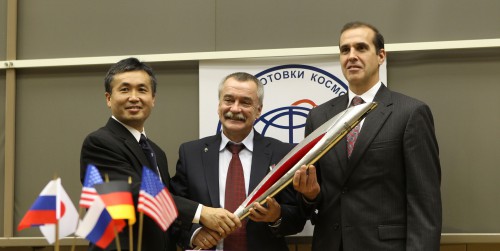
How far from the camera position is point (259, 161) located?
316 cm

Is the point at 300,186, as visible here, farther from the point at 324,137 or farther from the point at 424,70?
the point at 424,70

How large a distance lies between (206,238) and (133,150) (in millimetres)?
534

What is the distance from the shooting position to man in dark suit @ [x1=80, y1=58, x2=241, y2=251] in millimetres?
2721

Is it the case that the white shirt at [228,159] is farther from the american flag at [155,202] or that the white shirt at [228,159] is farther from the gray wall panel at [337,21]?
the american flag at [155,202]

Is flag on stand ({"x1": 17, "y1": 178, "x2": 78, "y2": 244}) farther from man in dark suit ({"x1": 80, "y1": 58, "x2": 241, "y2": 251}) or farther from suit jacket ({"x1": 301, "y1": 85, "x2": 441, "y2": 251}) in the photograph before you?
suit jacket ({"x1": 301, "y1": 85, "x2": 441, "y2": 251})

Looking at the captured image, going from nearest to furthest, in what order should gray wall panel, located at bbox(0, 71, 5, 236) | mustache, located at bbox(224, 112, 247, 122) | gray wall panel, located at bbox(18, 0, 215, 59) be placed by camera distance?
1. mustache, located at bbox(224, 112, 247, 122)
2. gray wall panel, located at bbox(18, 0, 215, 59)
3. gray wall panel, located at bbox(0, 71, 5, 236)

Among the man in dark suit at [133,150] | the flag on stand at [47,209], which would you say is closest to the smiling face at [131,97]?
the man in dark suit at [133,150]

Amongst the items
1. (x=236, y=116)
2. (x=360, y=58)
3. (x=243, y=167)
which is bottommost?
(x=243, y=167)

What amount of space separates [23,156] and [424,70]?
239 cm

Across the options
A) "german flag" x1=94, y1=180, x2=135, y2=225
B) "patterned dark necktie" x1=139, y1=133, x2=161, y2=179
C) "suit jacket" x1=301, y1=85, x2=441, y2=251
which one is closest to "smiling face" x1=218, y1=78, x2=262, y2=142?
"patterned dark necktie" x1=139, y1=133, x2=161, y2=179

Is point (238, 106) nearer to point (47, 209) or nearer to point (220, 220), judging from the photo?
point (220, 220)

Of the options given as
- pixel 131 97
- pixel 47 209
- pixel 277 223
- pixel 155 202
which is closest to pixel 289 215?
pixel 277 223

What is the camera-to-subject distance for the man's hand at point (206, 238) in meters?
2.90

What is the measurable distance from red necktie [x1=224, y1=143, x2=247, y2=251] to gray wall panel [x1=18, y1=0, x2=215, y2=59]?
82 cm
